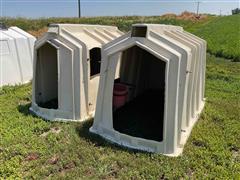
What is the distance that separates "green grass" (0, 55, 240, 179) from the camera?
4203mm

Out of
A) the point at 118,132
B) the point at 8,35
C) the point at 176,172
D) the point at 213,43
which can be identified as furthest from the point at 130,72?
the point at 213,43

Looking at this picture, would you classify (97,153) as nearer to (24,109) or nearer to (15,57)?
(24,109)

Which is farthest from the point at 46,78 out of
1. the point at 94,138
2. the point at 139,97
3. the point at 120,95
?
the point at 94,138

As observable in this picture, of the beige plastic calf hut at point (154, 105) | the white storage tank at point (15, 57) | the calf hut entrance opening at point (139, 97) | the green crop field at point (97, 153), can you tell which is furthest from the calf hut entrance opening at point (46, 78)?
the white storage tank at point (15, 57)

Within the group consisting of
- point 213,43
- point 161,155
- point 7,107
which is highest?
point 161,155

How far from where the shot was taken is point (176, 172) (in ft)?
13.7

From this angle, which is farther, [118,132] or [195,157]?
[118,132]

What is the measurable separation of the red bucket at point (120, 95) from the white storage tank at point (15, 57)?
12.4ft

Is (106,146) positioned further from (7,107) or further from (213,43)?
(213,43)

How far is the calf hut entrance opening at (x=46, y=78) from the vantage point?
21.8ft

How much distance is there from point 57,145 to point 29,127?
99cm

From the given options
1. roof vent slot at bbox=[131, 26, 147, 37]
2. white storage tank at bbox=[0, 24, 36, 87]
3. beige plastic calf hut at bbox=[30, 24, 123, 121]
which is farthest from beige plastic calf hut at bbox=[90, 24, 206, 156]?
white storage tank at bbox=[0, 24, 36, 87]

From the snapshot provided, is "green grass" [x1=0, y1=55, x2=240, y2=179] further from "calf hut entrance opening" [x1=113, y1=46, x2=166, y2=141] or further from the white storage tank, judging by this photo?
the white storage tank

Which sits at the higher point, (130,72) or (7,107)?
(130,72)
